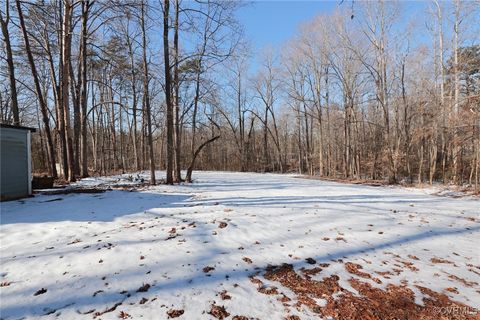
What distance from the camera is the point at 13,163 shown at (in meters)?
7.77

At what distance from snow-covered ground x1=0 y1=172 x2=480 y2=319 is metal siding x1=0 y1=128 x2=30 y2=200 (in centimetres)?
79

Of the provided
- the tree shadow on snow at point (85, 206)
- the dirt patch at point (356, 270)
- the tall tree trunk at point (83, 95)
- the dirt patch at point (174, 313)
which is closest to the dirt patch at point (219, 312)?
the dirt patch at point (174, 313)

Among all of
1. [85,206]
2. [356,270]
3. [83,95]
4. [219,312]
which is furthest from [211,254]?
[83,95]

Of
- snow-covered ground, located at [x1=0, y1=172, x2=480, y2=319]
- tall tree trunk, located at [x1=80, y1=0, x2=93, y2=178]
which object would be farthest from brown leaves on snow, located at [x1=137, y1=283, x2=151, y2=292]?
tall tree trunk, located at [x1=80, y1=0, x2=93, y2=178]

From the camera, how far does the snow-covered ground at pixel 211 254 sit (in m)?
2.76

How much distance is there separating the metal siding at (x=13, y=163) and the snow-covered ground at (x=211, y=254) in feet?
2.60

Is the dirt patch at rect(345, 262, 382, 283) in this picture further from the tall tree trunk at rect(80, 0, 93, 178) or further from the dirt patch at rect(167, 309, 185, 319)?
the tall tree trunk at rect(80, 0, 93, 178)

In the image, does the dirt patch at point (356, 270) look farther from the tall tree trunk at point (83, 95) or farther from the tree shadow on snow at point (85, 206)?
the tall tree trunk at point (83, 95)

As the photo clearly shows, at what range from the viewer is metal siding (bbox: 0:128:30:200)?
7.48 metres

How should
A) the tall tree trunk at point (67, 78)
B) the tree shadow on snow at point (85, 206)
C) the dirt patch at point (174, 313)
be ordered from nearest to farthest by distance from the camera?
1. the dirt patch at point (174, 313)
2. the tree shadow on snow at point (85, 206)
3. the tall tree trunk at point (67, 78)

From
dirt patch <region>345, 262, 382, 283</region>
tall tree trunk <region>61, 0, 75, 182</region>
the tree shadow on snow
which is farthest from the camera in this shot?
tall tree trunk <region>61, 0, 75, 182</region>

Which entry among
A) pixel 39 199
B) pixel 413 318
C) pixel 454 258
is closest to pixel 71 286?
pixel 413 318

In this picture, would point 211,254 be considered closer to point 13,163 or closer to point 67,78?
point 13,163

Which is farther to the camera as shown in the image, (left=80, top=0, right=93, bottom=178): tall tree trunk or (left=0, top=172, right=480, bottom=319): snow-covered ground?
(left=80, top=0, right=93, bottom=178): tall tree trunk
